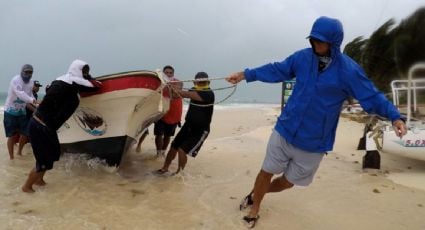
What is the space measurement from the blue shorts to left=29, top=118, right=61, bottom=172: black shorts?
2081 mm

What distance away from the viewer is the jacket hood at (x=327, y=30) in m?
3.21

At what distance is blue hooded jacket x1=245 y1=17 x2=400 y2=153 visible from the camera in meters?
3.24

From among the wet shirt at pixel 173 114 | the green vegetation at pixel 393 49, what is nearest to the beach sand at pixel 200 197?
the wet shirt at pixel 173 114

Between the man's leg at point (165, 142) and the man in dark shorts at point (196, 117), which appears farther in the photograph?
the man's leg at point (165, 142)

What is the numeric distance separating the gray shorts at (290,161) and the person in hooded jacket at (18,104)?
361cm

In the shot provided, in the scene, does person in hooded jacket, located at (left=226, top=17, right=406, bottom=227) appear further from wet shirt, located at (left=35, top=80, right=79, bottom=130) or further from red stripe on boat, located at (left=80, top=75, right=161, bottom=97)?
wet shirt, located at (left=35, top=80, right=79, bottom=130)

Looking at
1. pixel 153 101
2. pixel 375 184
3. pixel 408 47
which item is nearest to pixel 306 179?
pixel 375 184

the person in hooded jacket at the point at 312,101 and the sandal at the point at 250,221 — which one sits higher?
the person in hooded jacket at the point at 312,101

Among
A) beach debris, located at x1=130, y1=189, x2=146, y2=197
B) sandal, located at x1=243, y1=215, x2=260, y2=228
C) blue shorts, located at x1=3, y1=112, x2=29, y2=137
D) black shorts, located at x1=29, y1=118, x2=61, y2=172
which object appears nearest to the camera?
sandal, located at x1=243, y1=215, x2=260, y2=228

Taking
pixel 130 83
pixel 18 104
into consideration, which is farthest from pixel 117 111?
→ pixel 18 104

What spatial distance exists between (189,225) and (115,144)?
1.94 meters

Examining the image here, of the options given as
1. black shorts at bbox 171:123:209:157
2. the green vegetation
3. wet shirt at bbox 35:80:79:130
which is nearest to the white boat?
black shorts at bbox 171:123:209:157

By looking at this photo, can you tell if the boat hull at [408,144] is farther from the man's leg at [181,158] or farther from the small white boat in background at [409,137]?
the man's leg at [181,158]

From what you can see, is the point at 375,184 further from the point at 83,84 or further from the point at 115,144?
the point at 83,84
